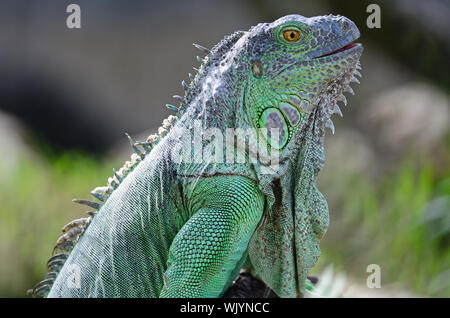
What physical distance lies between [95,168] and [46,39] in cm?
383

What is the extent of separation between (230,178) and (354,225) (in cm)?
406

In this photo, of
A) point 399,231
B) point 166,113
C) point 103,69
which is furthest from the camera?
point 103,69

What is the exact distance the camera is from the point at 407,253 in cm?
543

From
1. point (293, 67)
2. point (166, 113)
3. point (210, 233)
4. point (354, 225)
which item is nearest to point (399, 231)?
point (354, 225)

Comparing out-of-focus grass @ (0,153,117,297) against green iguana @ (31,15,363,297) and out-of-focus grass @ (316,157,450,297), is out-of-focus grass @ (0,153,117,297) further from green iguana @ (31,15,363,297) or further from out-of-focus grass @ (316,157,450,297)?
green iguana @ (31,15,363,297)

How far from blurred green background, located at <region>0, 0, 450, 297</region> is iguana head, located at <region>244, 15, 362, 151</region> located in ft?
6.06

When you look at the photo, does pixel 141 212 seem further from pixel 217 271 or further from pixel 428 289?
pixel 428 289

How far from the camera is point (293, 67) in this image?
7.42ft

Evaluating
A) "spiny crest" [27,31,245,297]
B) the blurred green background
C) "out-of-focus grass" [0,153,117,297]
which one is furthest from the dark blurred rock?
"spiny crest" [27,31,245,297]

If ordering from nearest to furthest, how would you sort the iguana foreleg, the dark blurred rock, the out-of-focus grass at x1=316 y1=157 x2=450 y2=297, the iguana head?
the iguana foreleg → the iguana head → the out-of-focus grass at x1=316 y1=157 x2=450 y2=297 → the dark blurred rock

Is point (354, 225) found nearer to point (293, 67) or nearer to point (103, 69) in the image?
point (293, 67)

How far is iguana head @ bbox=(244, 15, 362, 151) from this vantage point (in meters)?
2.25

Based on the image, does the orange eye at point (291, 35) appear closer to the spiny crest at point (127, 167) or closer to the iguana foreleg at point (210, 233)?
the spiny crest at point (127, 167)
